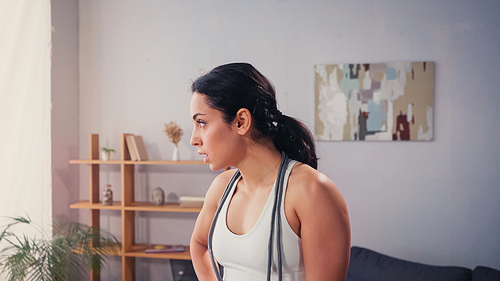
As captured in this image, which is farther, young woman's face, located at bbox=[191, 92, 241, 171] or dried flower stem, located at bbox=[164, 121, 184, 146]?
dried flower stem, located at bbox=[164, 121, 184, 146]

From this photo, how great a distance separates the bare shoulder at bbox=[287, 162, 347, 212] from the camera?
756mm

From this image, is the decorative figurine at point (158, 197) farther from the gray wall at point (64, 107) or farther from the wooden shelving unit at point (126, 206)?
the gray wall at point (64, 107)

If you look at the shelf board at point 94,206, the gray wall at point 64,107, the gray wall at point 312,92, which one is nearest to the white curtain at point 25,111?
the gray wall at point 64,107

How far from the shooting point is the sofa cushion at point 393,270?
2.01 metres

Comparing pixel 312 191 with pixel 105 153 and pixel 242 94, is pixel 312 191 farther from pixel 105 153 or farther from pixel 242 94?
pixel 105 153

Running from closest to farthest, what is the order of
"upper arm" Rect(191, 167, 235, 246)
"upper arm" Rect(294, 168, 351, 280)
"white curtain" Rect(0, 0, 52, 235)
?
"upper arm" Rect(294, 168, 351, 280) → "upper arm" Rect(191, 167, 235, 246) → "white curtain" Rect(0, 0, 52, 235)

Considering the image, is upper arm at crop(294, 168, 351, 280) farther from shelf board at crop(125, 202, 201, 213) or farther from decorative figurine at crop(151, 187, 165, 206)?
decorative figurine at crop(151, 187, 165, 206)

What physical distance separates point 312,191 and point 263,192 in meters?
0.14

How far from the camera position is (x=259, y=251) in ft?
2.61

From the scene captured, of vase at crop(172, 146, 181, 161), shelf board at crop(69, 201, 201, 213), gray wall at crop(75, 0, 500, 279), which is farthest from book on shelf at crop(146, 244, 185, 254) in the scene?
vase at crop(172, 146, 181, 161)

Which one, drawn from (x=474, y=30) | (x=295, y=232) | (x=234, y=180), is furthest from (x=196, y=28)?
(x=295, y=232)

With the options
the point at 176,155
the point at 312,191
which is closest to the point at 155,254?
the point at 176,155

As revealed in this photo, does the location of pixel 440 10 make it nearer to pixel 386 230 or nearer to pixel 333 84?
pixel 333 84

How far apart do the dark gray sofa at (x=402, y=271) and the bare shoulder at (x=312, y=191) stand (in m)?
1.58
